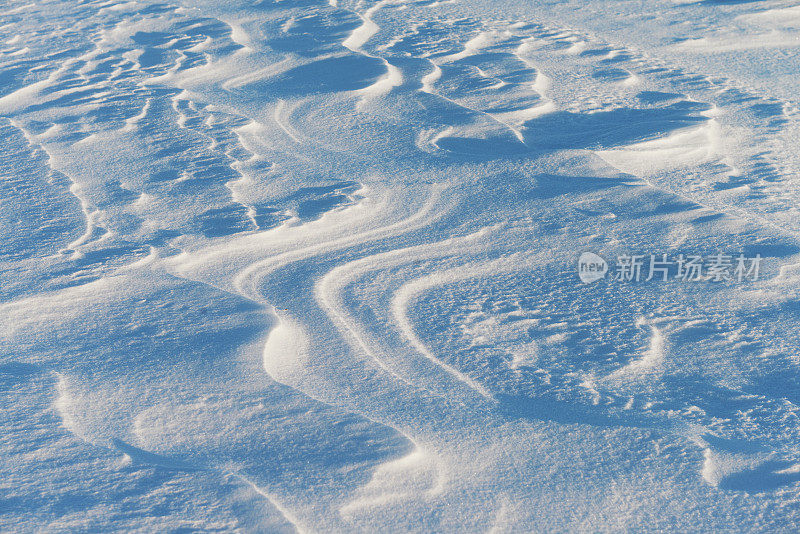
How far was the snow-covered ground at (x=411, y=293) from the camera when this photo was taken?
56.0 inches

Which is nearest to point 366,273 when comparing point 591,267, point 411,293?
point 411,293

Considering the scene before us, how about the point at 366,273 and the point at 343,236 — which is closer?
the point at 366,273

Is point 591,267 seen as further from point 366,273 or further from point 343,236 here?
point 343,236

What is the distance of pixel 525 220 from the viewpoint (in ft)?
7.29

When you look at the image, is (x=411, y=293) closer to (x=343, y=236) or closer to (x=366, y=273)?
(x=366, y=273)

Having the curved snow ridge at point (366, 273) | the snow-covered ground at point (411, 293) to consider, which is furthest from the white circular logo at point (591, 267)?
the curved snow ridge at point (366, 273)

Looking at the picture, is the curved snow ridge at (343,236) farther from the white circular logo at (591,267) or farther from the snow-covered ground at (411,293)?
the white circular logo at (591,267)

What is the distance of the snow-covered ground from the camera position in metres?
1.42

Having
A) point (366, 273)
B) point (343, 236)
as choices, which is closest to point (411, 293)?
point (366, 273)

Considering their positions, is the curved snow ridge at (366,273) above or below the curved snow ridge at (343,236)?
below

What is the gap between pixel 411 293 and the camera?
1.94 m

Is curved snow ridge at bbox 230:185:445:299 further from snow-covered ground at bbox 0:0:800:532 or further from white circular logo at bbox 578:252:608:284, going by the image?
white circular logo at bbox 578:252:608:284

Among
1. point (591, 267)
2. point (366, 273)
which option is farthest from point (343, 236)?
point (591, 267)

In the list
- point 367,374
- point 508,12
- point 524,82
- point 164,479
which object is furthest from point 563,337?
point 508,12
